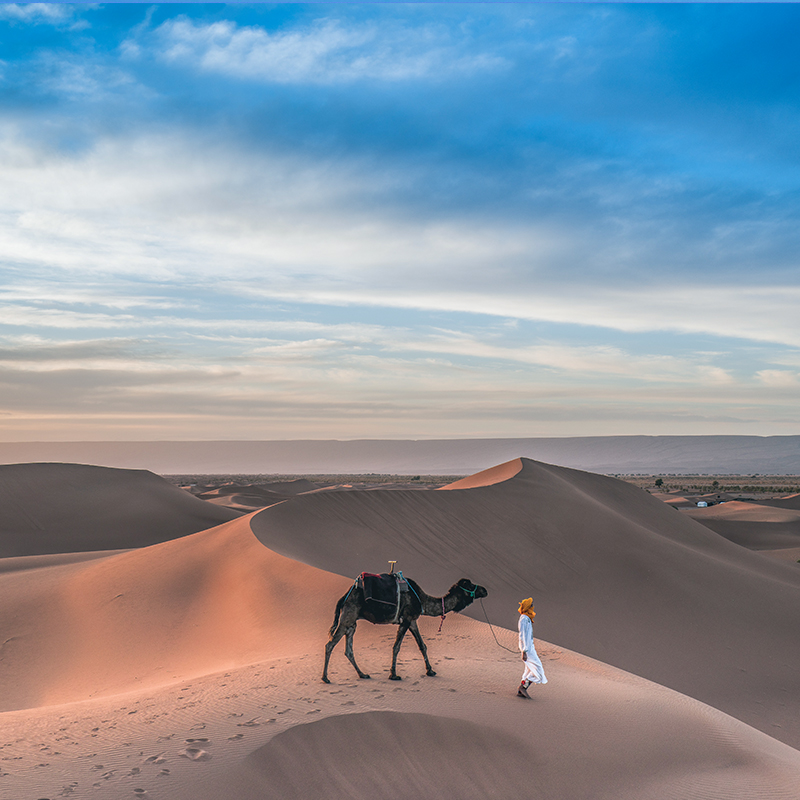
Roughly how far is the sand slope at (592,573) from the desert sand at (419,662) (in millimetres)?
89

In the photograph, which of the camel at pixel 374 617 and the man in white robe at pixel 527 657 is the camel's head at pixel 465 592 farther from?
the man in white robe at pixel 527 657

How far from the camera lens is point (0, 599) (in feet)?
59.6

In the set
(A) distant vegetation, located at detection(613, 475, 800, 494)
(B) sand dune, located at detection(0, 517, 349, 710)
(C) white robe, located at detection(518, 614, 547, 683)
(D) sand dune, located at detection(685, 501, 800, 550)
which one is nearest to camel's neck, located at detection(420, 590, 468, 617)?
(C) white robe, located at detection(518, 614, 547, 683)

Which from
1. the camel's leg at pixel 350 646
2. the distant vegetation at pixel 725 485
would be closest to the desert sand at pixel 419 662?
the camel's leg at pixel 350 646

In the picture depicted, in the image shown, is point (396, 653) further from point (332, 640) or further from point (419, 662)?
point (419, 662)

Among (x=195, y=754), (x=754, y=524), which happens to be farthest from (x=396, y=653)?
(x=754, y=524)

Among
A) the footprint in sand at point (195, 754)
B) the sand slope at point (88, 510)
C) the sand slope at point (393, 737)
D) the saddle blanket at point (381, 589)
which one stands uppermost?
the saddle blanket at point (381, 589)

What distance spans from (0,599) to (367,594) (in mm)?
14182

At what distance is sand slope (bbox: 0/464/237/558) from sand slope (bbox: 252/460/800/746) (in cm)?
2055

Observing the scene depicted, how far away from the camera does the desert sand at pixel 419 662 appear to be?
6527 mm

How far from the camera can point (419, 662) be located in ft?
32.3

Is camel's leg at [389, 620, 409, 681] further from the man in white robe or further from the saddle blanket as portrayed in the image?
the man in white robe

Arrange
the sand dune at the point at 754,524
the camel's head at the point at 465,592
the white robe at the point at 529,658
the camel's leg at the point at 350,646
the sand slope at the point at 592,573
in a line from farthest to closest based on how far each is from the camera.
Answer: the sand dune at the point at 754,524 → the sand slope at the point at 592,573 → the camel's head at the point at 465,592 → the camel's leg at the point at 350,646 → the white robe at the point at 529,658

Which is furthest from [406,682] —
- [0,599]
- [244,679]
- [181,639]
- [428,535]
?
[0,599]
